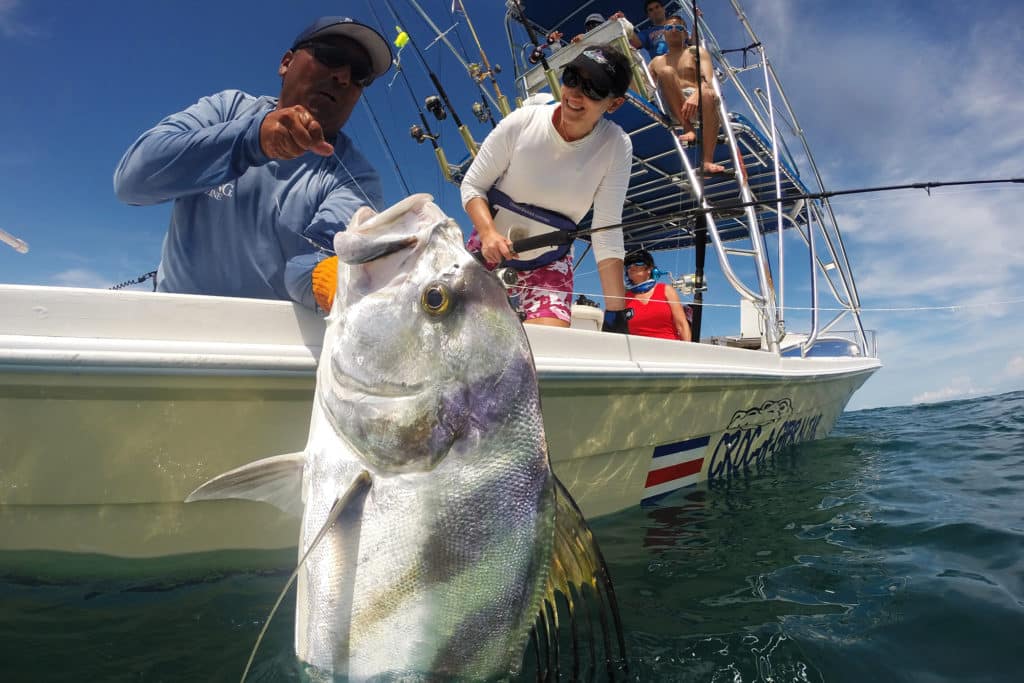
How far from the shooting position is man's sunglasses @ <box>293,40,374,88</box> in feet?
6.16

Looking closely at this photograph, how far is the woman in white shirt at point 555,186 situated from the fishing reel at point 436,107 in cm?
316

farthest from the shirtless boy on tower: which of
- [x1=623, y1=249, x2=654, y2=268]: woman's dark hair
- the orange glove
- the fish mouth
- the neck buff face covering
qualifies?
the fish mouth

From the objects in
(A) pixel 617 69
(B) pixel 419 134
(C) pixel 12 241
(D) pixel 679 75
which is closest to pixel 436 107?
(B) pixel 419 134

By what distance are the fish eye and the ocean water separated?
1.07m

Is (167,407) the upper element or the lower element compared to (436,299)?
lower

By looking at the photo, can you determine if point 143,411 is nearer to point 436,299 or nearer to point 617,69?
point 436,299

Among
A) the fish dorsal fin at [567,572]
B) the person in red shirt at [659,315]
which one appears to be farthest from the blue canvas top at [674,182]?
the fish dorsal fin at [567,572]

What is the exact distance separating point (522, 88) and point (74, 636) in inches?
294

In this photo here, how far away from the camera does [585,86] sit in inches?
96.0

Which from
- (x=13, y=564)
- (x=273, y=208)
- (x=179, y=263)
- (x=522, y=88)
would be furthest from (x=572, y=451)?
(x=522, y=88)

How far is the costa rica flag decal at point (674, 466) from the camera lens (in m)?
3.13

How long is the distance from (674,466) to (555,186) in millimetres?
1893

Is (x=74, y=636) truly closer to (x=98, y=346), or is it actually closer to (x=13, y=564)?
(x=13, y=564)

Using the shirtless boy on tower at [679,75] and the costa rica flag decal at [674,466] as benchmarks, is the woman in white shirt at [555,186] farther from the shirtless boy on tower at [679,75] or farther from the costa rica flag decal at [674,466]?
the shirtless boy on tower at [679,75]
